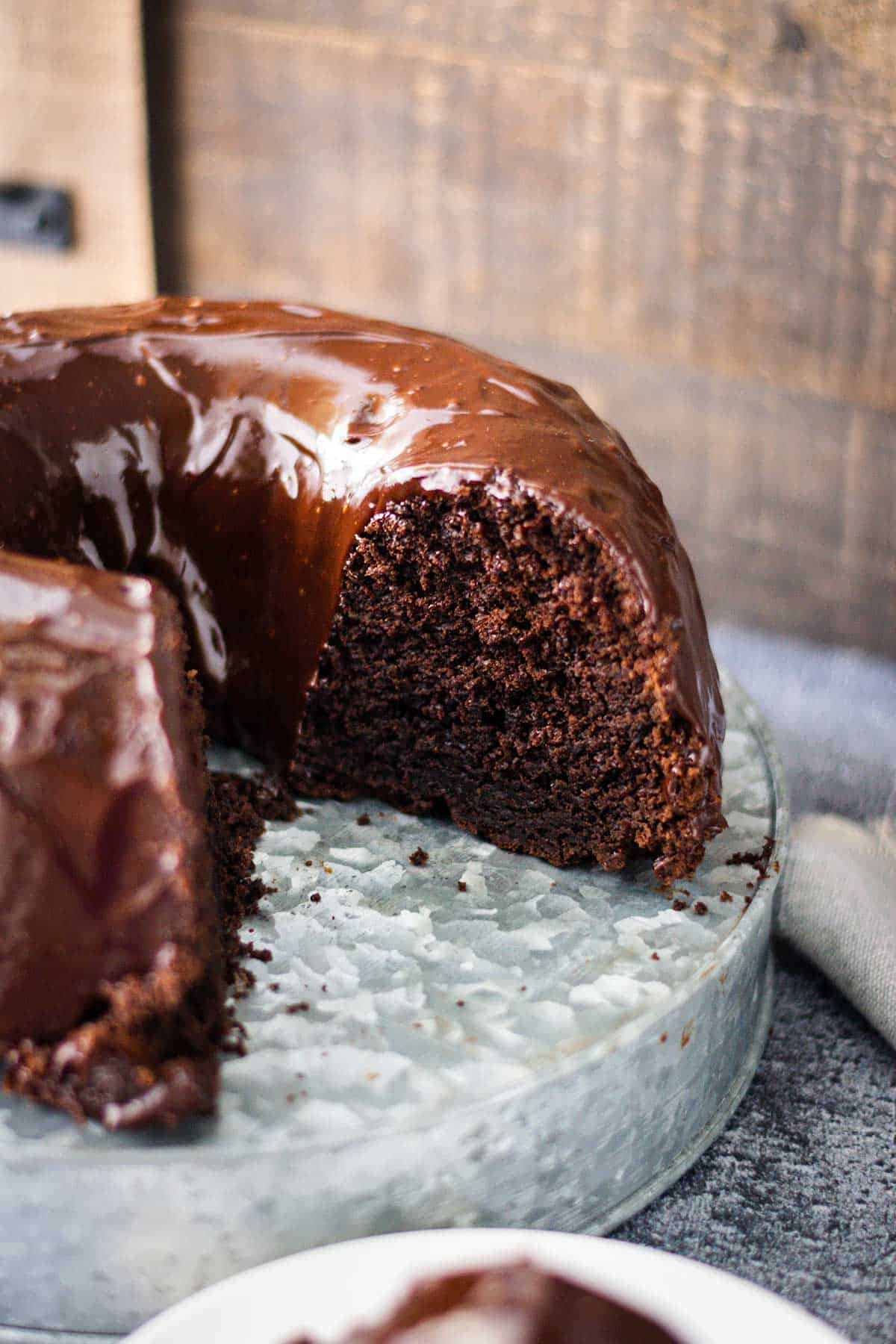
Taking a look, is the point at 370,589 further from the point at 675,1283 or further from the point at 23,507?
the point at 675,1283

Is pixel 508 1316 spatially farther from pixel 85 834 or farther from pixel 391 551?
pixel 391 551

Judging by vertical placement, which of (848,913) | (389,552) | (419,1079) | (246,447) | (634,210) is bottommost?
(848,913)

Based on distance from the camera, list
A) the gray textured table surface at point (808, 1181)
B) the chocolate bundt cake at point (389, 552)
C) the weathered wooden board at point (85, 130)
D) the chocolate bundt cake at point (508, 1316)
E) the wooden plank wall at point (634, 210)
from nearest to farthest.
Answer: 1. the chocolate bundt cake at point (508, 1316)
2. the gray textured table surface at point (808, 1181)
3. the chocolate bundt cake at point (389, 552)
4. the wooden plank wall at point (634, 210)
5. the weathered wooden board at point (85, 130)

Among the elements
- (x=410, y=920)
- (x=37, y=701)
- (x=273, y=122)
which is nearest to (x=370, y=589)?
(x=410, y=920)

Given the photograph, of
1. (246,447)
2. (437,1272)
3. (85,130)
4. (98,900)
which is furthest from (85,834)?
(85,130)

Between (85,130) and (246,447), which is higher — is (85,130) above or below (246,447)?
above

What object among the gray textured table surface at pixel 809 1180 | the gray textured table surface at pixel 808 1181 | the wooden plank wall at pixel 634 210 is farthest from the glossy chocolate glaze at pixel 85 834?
the wooden plank wall at pixel 634 210

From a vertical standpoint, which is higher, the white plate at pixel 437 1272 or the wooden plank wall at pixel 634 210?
the wooden plank wall at pixel 634 210

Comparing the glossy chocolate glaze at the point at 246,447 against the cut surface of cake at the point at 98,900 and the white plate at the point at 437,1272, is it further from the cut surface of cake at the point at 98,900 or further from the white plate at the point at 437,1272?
the white plate at the point at 437,1272

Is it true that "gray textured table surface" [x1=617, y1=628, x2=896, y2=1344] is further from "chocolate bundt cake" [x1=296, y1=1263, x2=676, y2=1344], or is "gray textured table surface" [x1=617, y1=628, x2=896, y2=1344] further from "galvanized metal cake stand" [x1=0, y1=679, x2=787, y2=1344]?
"chocolate bundt cake" [x1=296, y1=1263, x2=676, y2=1344]
